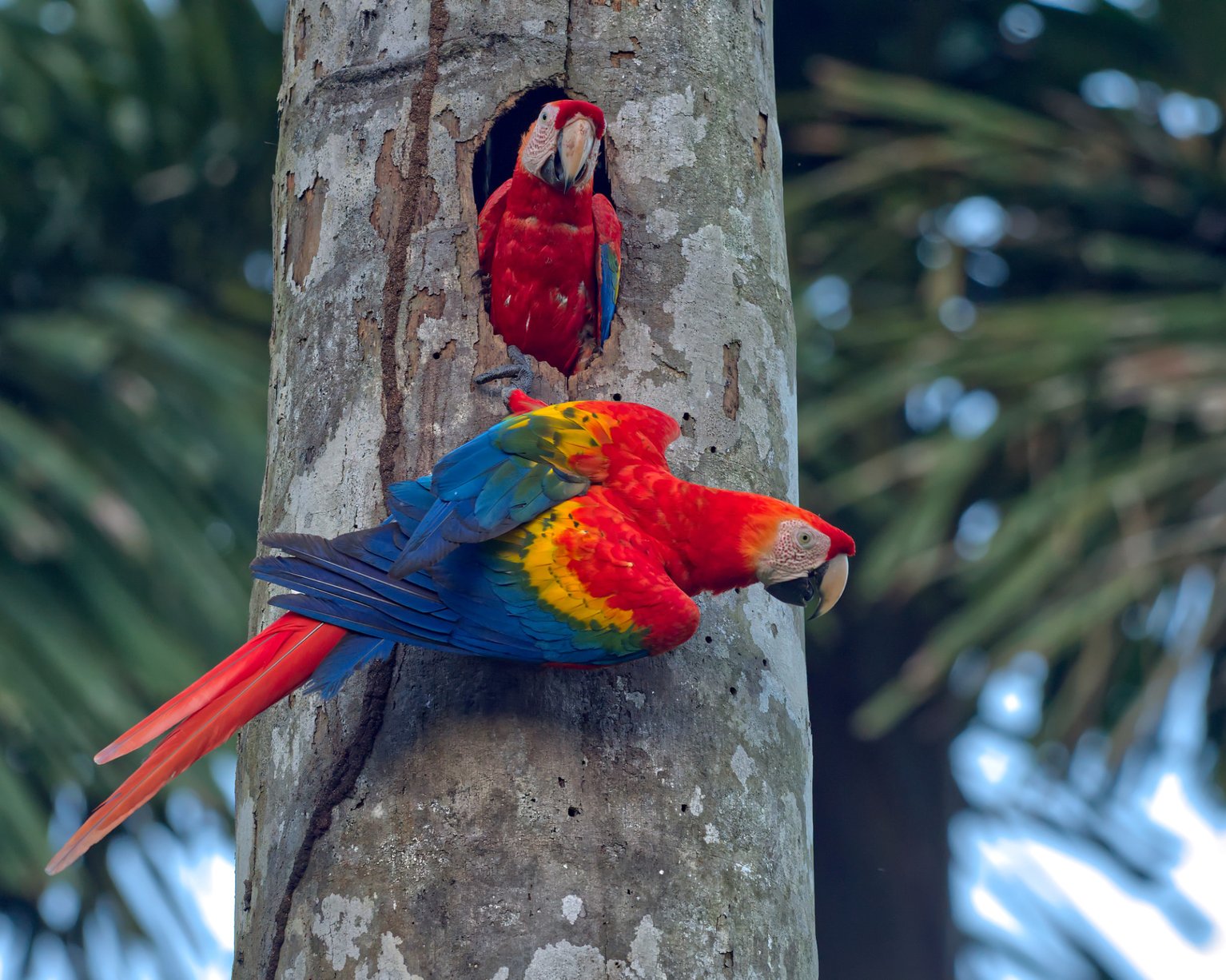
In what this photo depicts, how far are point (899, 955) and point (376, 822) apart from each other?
506cm

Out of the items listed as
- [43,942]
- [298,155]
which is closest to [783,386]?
[298,155]

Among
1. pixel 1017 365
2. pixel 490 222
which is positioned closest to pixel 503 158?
pixel 490 222

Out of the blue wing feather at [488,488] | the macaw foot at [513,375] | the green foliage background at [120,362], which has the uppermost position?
the macaw foot at [513,375]

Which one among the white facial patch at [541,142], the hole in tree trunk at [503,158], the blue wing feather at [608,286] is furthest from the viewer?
the hole in tree trunk at [503,158]

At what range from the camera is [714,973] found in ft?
5.70

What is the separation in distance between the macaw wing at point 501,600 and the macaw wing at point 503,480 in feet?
0.17

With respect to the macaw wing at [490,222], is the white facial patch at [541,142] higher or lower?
higher

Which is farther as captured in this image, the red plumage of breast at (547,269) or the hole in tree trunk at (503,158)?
the hole in tree trunk at (503,158)

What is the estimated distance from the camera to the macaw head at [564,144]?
229cm

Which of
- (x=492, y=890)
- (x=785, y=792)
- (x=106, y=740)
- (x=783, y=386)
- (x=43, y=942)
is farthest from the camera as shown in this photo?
(x=43, y=942)

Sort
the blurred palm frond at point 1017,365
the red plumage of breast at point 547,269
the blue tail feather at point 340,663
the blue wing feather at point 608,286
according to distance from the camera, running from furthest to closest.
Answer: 1. the blurred palm frond at point 1017,365
2. the red plumage of breast at point 547,269
3. the blue wing feather at point 608,286
4. the blue tail feather at point 340,663

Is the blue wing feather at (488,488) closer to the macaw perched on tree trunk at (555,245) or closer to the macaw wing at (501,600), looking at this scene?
→ the macaw wing at (501,600)

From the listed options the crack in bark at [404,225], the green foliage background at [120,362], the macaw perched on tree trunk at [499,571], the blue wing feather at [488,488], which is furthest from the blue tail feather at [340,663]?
the green foliage background at [120,362]

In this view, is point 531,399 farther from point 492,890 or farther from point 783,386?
point 492,890
